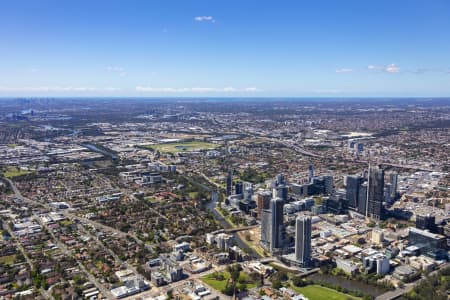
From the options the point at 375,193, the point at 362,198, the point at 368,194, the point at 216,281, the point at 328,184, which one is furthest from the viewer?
the point at 328,184

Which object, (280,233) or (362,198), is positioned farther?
(362,198)

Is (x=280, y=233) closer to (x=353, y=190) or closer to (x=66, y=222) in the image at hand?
(x=353, y=190)

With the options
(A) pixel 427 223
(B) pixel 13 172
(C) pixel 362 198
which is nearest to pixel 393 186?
(C) pixel 362 198

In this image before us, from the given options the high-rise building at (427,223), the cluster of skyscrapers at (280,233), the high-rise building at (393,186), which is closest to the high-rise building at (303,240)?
the cluster of skyscrapers at (280,233)

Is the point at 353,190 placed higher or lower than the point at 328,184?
higher

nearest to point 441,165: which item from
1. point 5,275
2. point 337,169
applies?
point 337,169

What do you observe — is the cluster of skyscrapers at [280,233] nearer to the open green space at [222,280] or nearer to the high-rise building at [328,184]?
the open green space at [222,280]

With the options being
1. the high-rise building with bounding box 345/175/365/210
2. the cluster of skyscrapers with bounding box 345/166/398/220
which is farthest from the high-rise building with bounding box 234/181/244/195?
the high-rise building with bounding box 345/175/365/210

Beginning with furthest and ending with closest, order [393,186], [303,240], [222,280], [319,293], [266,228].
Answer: [393,186] < [266,228] < [303,240] < [222,280] < [319,293]
